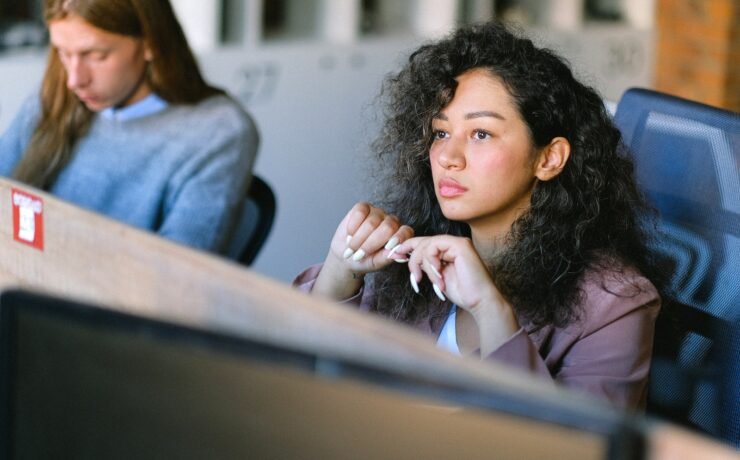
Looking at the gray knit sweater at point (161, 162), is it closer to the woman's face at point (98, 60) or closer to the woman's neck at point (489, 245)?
the woman's face at point (98, 60)

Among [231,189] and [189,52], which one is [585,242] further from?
[189,52]

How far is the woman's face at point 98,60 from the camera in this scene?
6.72 ft

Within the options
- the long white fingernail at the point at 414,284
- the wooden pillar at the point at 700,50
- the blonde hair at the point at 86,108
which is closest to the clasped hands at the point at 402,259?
the long white fingernail at the point at 414,284

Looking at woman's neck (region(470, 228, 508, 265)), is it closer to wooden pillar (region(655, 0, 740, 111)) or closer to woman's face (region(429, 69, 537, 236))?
woman's face (region(429, 69, 537, 236))

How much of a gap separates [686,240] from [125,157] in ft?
3.51

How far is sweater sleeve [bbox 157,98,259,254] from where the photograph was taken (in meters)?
2.04

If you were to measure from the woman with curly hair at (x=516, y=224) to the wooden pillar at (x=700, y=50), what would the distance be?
114 inches

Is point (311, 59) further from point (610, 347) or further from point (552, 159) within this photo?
point (610, 347)

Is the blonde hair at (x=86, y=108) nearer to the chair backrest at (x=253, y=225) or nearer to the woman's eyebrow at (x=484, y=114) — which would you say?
the chair backrest at (x=253, y=225)

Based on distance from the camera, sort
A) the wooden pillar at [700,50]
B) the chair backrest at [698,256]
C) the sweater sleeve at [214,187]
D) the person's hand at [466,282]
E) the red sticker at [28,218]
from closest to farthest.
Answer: the red sticker at [28,218]
the person's hand at [466,282]
the chair backrest at [698,256]
the sweater sleeve at [214,187]
the wooden pillar at [700,50]

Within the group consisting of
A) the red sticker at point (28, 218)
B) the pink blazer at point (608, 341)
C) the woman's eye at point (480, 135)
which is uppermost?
the woman's eye at point (480, 135)

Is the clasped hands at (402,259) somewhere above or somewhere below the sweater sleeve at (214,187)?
above

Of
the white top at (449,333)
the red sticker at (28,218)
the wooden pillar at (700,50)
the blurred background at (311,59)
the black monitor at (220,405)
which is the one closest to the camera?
the black monitor at (220,405)

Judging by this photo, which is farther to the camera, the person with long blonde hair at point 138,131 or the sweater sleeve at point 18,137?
the sweater sleeve at point 18,137
